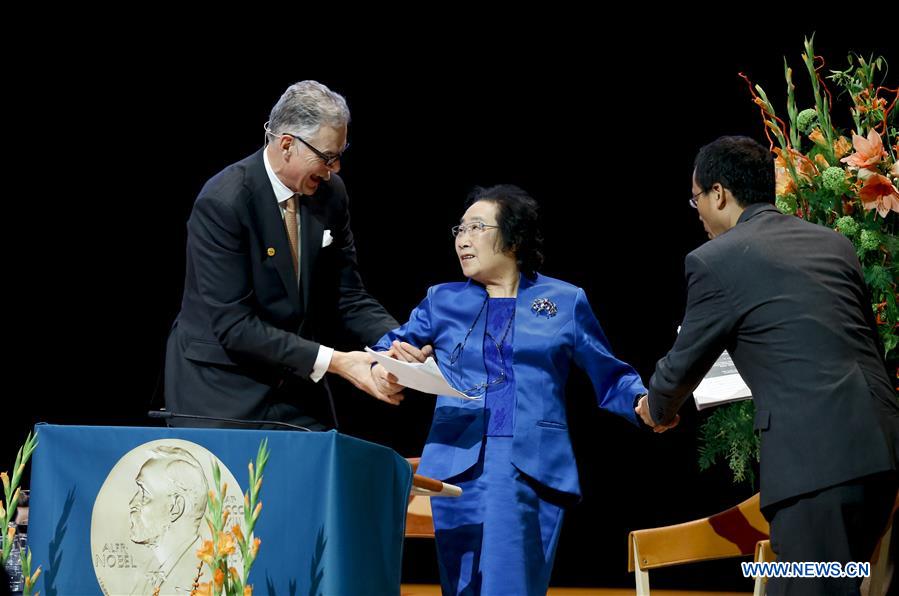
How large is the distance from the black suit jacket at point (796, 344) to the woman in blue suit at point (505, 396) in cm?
59

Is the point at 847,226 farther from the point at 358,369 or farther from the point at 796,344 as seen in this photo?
the point at 358,369

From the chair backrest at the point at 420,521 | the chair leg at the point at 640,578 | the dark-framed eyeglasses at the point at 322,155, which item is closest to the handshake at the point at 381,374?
the dark-framed eyeglasses at the point at 322,155

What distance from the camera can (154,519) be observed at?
1.96m

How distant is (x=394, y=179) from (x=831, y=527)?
305cm

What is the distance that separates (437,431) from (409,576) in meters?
2.50

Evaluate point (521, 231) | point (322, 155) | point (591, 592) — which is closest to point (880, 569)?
point (521, 231)

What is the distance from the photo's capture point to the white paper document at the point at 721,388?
103 inches

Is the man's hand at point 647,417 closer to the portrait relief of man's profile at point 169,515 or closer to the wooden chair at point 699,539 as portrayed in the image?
the wooden chair at point 699,539

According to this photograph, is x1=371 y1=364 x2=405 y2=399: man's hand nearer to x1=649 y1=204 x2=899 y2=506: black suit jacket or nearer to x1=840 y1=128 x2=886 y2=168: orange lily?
x1=649 y1=204 x2=899 y2=506: black suit jacket

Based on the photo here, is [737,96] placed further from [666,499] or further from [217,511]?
[217,511]

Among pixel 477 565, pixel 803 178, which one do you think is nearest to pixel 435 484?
pixel 477 565

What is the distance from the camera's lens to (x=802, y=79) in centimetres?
438

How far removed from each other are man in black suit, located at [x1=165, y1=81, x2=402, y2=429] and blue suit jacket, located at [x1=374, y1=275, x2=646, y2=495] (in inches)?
8.5

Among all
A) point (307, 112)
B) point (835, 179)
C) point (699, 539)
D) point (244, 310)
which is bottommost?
point (699, 539)
